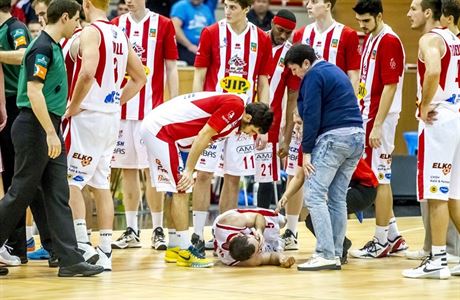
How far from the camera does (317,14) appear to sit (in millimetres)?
10891

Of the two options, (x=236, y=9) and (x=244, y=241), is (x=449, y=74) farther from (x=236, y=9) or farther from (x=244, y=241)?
(x=236, y=9)

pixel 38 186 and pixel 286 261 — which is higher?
pixel 38 186

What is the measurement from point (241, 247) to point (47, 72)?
213 centimetres

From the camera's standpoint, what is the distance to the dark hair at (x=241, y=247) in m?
9.30

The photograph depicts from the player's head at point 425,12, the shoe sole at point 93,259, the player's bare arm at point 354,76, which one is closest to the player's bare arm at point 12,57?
the shoe sole at point 93,259

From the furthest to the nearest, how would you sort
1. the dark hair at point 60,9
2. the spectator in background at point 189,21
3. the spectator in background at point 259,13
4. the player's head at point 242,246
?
the spectator in background at point 189,21
the spectator in background at point 259,13
the player's head at point 242,246
the dark hair at point 60,9

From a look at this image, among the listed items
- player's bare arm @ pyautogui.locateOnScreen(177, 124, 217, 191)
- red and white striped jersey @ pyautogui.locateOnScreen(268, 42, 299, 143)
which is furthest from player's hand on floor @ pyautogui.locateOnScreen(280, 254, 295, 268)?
red and white striped jersey @ pyautogui.locateOnScreen(268, 42, 299, 143)

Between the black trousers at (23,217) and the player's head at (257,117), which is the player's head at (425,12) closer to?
the player's head at (257,117)

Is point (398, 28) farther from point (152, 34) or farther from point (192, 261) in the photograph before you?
point (192, 261)

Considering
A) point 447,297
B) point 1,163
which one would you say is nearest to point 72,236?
point 1,163

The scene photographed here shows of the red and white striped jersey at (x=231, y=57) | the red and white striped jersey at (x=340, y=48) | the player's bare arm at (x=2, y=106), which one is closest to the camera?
the player's bare arm at (x=2, y=106)

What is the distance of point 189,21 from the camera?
55.6ft

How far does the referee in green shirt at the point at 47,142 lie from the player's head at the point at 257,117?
149cm

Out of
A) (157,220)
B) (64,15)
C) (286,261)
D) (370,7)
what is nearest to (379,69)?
(370,7)
